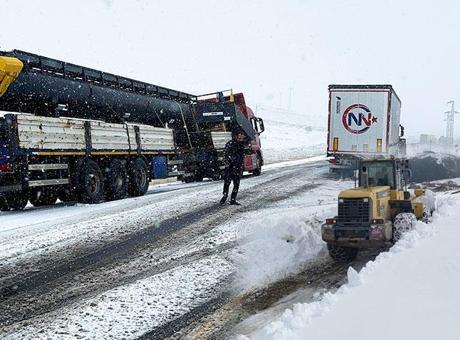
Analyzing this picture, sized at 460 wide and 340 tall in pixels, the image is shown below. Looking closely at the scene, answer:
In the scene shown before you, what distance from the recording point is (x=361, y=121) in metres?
16.1

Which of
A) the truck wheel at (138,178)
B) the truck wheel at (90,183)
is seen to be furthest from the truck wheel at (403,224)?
the truck wheel at (138,178)

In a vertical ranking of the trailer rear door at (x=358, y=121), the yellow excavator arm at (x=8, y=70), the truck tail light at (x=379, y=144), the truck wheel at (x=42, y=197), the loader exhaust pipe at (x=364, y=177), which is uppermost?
the yellow excavator arm at (x=8, y=70)

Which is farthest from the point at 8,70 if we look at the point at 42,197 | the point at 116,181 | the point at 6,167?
the point at 116,181

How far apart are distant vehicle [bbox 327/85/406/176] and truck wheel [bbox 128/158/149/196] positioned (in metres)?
6.30

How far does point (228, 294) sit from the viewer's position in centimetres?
591

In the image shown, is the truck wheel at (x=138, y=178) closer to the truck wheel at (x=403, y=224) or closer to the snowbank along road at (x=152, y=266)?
the snowbank along road at (x=152, y=266)

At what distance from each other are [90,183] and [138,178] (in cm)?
219

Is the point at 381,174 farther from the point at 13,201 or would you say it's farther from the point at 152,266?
the point at 13,201

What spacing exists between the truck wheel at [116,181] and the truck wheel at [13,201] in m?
2.31

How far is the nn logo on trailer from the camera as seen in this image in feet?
52.2

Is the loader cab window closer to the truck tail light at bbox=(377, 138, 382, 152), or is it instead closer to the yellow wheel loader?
the yellow wheel loader

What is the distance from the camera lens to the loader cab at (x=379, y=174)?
8.49 m

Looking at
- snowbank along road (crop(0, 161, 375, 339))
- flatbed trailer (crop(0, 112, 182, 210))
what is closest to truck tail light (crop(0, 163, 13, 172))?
flatbed trailer (crop(0, 112, 182, 210))

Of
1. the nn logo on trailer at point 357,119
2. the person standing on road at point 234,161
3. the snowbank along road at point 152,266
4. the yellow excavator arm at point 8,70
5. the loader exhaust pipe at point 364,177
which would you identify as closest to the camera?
the snowbank along road at point 152,266
